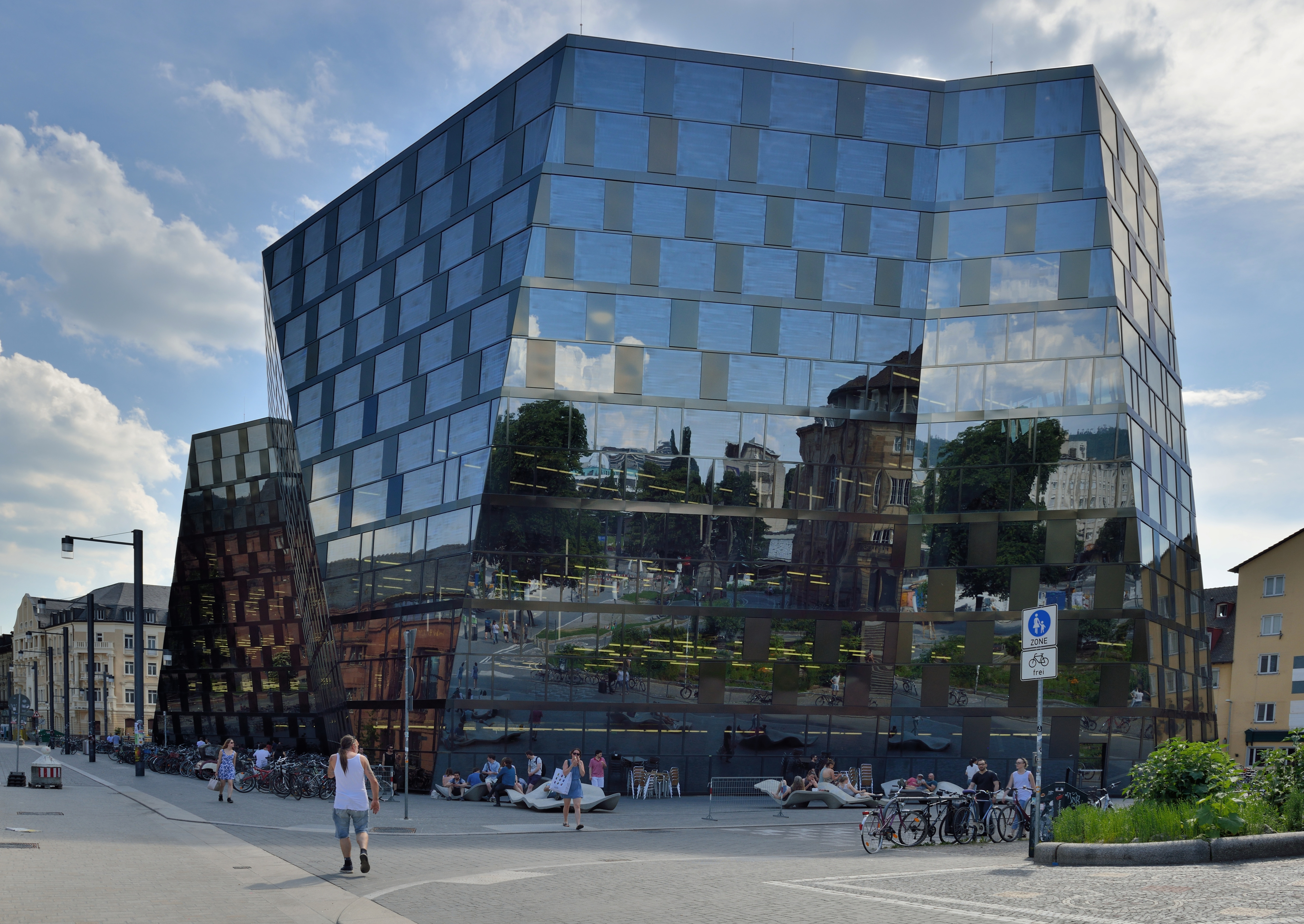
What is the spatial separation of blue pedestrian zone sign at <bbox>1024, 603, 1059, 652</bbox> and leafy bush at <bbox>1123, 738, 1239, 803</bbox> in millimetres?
1880

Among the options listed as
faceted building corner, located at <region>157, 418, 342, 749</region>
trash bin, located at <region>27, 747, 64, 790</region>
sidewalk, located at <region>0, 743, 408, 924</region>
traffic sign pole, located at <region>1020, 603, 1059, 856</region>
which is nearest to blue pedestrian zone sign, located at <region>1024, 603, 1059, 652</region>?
traffic sign pole, located at <region>1020, 603, 1059, 856</region>

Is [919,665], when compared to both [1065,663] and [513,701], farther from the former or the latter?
[513,701]

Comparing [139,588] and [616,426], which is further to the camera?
[139,588]

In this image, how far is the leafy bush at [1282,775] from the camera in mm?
14641

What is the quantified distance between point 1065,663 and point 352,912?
2672 centimetres

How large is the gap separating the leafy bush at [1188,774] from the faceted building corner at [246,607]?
31379 millimetres

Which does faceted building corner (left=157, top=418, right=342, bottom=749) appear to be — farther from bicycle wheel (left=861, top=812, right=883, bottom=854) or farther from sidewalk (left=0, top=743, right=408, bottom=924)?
bicycle wheel (left=861, top=812, right=883, bottom=854)

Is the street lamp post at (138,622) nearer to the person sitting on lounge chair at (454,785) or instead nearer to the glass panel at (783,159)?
the person sitting on lounge chair at (454,785)

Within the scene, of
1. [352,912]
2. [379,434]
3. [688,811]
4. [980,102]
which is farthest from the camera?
[379,434]

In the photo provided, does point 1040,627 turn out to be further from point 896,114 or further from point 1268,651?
point 1268,651

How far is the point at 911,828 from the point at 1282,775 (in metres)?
5.72

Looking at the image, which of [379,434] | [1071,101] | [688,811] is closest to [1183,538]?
[1071,101]

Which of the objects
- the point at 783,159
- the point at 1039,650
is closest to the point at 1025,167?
the point at 783,159

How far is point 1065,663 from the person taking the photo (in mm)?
33031
